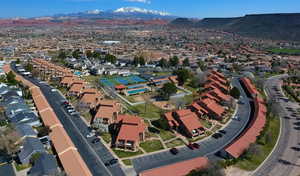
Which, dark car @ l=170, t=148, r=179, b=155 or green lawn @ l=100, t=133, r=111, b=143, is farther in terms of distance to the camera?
green lawn @ l=100, t=133, r=111, b=143

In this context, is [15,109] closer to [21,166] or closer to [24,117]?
[24,117]

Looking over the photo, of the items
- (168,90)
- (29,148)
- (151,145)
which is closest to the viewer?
(29,148)

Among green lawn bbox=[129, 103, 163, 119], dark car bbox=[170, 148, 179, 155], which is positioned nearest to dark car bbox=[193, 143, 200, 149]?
dark car bbox=[170, 148, 179, 155]

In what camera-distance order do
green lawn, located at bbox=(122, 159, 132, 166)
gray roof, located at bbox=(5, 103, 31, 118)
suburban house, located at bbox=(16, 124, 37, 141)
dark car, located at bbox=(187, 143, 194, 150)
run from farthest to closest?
gray roof, located at bbox=(5, 103, 31, 118) → dark car, located at bbox=(187, 143, 194, 150) → suburban house, located at bbox=(16, 124, 37, 141) → green lawn, located at bbox=(122, 159, 132, 166)

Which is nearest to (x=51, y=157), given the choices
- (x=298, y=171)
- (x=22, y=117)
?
(x=22, y=117)

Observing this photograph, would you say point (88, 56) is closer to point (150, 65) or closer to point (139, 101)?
point (150, 65)

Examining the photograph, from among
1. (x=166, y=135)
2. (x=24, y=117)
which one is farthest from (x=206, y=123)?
(x=24, y=117)

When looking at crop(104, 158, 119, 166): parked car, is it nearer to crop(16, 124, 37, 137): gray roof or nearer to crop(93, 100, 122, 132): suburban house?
crop(93, 100, 122, 132): suburban house
